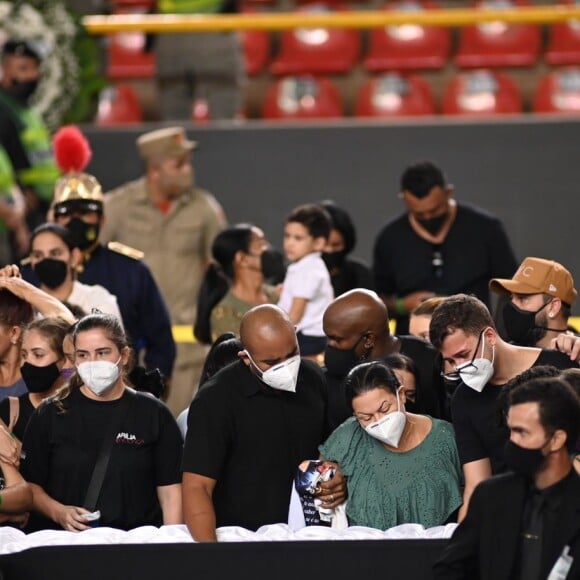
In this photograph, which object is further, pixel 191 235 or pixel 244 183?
pixel 244 183

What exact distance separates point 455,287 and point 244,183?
2.55m

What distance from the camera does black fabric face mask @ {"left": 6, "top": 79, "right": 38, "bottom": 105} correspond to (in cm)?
947

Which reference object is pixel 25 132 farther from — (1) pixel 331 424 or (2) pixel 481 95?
(1) pixel 331 424

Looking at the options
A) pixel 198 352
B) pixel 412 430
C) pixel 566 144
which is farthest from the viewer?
pixel 566 144

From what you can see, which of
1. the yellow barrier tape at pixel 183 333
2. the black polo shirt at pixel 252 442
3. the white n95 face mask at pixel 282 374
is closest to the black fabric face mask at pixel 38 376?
the black polo shirt at pixel 252 442

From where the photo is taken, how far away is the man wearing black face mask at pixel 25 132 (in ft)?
31.1

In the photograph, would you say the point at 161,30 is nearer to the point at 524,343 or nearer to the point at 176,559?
the point at 524,343

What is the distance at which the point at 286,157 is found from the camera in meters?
9.99

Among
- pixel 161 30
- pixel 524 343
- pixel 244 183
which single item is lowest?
pixel 524 343

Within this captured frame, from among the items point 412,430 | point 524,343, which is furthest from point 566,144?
point 412,430

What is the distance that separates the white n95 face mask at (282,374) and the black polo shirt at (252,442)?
5cm

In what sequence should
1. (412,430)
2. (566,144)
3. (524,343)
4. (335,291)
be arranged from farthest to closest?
(566,144)
(335,291)
(524,343)
(412,430)

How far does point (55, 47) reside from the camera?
10266 mm

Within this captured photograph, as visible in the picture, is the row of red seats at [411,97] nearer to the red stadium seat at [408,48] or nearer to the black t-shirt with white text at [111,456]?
the red stadium seat at [408,48]
